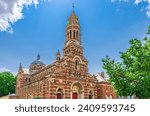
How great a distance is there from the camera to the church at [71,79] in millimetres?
49062

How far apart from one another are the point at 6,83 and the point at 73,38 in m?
33.9

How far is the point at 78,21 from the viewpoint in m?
57.8

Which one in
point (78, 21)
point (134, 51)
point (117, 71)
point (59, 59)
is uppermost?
point (78, 21)

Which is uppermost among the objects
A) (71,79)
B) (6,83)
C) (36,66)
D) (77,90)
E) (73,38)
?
(73,38)

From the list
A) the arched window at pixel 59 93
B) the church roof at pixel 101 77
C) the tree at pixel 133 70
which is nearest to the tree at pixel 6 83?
the church roof at pixel 101 77

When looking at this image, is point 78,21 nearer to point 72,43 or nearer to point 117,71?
point 72,43

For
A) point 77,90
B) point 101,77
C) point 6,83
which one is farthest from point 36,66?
point 77,90

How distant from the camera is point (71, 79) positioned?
168ft

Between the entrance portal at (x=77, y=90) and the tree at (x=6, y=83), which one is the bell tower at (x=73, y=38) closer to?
the entrance portal at (x=77, y=90)

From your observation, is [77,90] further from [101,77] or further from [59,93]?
[101,77]

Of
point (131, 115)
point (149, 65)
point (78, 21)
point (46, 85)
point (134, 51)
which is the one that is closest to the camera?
point (131, 115)

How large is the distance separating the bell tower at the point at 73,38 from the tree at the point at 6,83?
31.7 metres

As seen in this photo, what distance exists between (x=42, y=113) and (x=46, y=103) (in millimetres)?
258

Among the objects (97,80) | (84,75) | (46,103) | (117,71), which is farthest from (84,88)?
(46,103)
